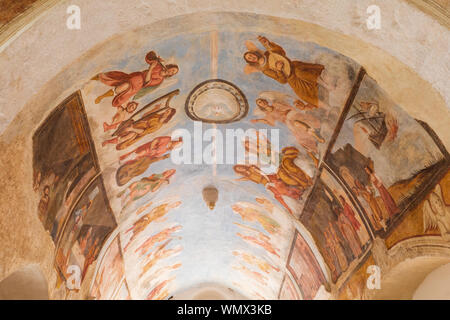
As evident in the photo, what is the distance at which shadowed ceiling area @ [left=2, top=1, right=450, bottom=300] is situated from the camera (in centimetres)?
647

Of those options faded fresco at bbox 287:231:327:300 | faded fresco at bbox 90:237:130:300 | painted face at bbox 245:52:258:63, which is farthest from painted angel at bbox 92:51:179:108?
faded fresco at bbox 287:231:327:300

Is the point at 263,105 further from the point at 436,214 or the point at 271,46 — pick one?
the point at 436,214

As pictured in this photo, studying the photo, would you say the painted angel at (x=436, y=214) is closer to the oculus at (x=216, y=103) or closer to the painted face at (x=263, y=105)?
the painted face at (x=263, y=105)

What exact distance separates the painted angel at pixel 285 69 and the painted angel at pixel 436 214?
7.73 feet

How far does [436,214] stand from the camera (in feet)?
20.6

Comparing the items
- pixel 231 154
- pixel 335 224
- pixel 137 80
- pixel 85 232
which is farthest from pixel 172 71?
pixel 335 224

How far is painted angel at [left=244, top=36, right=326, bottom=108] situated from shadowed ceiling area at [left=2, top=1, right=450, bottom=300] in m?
0.03

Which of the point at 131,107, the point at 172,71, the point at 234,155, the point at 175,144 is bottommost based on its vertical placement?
the point at 131,107

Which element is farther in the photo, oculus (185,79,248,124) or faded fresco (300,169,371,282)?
faded fresco (300,169,371,282)

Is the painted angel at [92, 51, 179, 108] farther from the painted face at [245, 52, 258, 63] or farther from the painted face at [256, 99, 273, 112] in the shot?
the painted face at [256, 99, 273, 112]

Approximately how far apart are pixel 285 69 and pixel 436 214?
3.08 meters

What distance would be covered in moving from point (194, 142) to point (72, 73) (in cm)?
417

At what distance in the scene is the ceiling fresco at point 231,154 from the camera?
672 cm

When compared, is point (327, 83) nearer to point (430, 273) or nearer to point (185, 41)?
point (185, 41)
